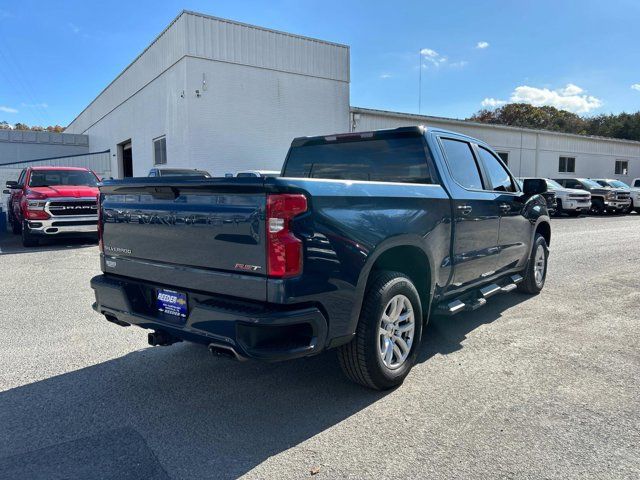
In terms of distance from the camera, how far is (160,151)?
67.6ft

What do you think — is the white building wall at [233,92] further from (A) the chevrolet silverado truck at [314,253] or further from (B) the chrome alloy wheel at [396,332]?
(B) the chrome alloy wheel at [396,332]

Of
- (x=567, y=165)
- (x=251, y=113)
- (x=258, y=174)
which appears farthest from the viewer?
(x=567, y=165)

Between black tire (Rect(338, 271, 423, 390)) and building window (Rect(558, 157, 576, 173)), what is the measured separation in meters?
34.3

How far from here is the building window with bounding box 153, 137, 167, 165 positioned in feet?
65.7

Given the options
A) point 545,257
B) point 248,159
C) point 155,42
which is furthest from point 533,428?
point 155,42

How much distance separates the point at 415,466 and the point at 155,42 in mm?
20367

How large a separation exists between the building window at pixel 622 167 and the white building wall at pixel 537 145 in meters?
0.31

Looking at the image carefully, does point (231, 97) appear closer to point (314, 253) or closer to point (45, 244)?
point (45, 244)

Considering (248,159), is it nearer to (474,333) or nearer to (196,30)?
(196,30)

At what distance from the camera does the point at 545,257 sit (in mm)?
6840

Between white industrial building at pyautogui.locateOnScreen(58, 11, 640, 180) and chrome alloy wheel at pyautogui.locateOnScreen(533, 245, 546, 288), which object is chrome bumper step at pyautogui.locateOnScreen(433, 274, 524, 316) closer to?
chrome alloy wheel at pyautogui.locateOnScreen(533, 245, 546, 288)

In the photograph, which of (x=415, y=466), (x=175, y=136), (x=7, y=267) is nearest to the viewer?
(x=415, y=466)

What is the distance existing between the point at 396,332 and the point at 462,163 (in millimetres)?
2000

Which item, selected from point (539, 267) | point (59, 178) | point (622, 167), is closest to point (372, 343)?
point (539, 267)
